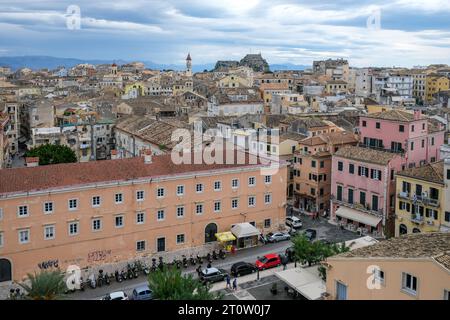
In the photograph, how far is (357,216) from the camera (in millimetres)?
40281

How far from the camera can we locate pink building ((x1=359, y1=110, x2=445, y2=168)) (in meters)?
40.2

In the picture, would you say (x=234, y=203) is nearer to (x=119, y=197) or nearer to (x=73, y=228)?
(x=119, y=197)

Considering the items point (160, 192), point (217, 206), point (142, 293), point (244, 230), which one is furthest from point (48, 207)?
point (244, 230)

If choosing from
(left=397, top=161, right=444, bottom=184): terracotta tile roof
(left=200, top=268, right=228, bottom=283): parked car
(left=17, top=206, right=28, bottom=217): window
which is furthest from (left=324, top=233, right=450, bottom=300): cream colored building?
(left=17, top=206, right=28, bottom=217): window

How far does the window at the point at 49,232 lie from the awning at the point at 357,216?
71.3ft

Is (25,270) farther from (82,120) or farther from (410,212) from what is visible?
(82,120)

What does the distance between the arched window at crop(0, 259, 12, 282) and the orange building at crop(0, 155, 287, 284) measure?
0.05m

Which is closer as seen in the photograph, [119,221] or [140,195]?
[119,221]

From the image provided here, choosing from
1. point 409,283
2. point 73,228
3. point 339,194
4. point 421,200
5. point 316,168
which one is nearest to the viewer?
point 409,283

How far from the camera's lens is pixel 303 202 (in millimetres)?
46625

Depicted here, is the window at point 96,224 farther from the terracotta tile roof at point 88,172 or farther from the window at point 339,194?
the window at point 339,194

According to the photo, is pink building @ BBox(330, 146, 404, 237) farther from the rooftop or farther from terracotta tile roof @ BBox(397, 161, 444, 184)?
the rooftop

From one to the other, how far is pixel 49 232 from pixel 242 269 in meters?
11.4
